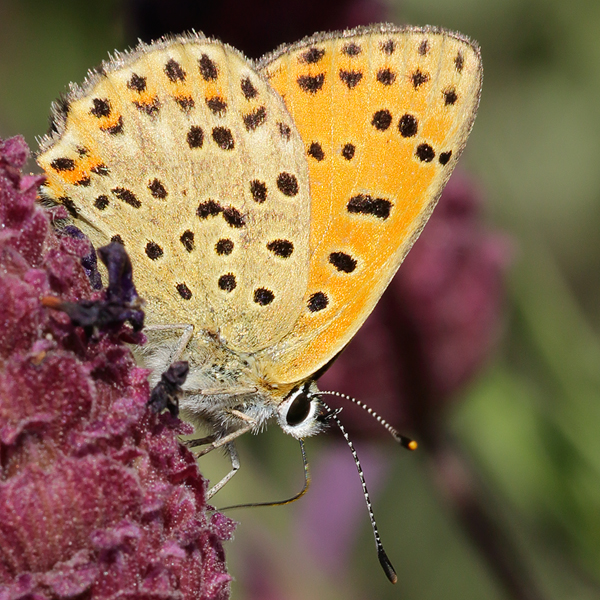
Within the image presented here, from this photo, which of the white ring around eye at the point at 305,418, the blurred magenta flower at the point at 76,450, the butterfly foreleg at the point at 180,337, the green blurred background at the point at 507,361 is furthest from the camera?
the green blurred background at the point at 507,361

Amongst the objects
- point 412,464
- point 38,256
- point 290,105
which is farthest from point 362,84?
point 412,464

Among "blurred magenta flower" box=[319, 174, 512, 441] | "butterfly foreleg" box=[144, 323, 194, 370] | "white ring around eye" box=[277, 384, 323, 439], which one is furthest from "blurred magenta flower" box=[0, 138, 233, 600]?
"blurred magenta flower" box=[319, 174, 512, 441]

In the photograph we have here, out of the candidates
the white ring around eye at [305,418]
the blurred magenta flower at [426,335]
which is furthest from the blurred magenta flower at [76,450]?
the blurred magenta flower at [426,335]

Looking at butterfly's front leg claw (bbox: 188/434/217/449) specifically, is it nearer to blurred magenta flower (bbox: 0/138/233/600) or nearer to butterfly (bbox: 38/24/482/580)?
butterfly (bbox: 38/24/482/580)

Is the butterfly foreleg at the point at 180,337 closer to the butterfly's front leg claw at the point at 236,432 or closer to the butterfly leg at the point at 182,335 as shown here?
the butterfly leg at the point at 182,335

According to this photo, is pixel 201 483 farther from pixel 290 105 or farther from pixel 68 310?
pixel 290 105

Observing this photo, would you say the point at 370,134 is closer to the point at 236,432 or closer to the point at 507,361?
the point at 236,432
